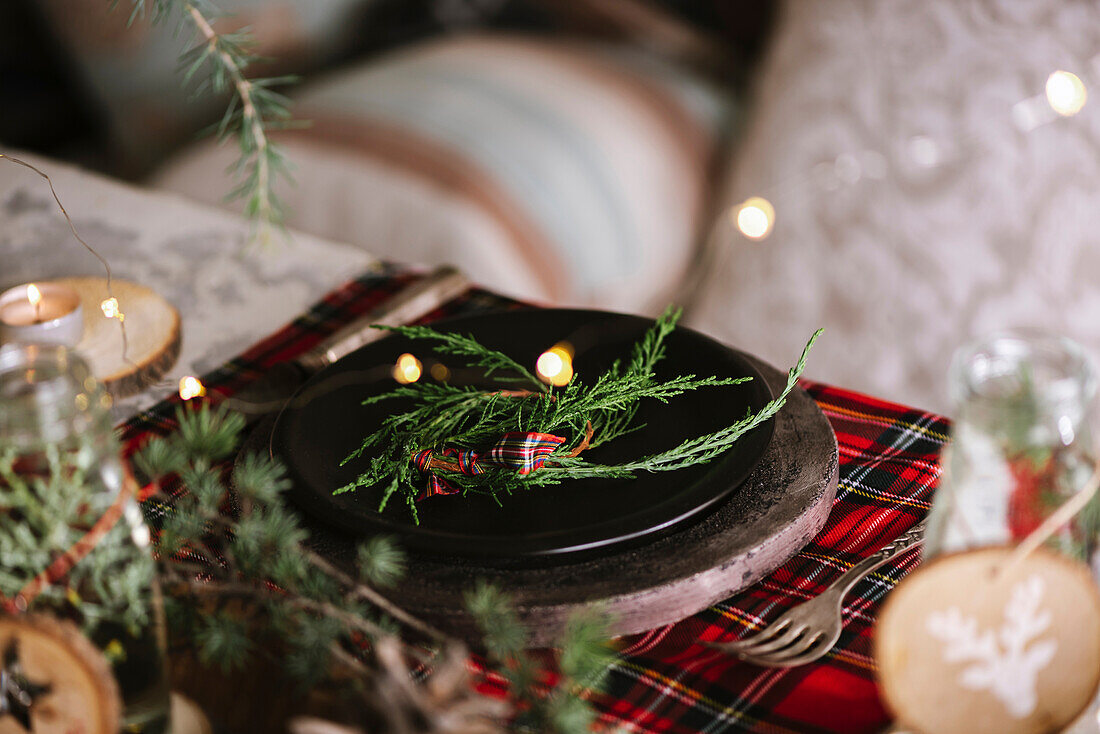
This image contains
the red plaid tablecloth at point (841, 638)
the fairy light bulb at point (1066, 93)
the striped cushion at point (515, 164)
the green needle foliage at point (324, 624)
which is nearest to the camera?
the green needle foliage at point (324, 624)

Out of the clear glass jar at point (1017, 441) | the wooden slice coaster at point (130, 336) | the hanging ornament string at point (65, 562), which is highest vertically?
the clear glass jar at point (1017, 441)

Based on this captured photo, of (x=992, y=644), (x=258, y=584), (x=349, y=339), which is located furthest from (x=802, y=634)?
(x=349, y=339)

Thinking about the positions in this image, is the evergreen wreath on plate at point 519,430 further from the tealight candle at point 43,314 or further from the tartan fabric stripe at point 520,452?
the tealight candle at point 43,314

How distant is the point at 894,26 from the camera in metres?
1.31

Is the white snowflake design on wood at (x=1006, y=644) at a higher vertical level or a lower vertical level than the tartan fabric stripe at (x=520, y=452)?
higher

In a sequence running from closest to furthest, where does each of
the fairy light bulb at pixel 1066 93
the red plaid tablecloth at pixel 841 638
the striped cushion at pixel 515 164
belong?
1. the red plaid tablecloth at pixel 841 638
2. the fairy light bulb at pixel 1066 93
3. the striped cushion at pixel 515 164

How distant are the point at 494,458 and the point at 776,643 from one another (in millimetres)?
148

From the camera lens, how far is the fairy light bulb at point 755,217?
3.89ft

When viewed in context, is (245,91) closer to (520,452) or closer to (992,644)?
(520,452)

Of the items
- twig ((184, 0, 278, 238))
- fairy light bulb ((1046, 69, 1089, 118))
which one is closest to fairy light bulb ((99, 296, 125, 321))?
twig ((184, 0, 278, 238))

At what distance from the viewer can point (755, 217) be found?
119 centimetres

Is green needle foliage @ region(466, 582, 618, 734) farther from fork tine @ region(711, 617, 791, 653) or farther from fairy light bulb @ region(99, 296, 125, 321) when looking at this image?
fairy light bulb @ region(99, 296, 125, 321)

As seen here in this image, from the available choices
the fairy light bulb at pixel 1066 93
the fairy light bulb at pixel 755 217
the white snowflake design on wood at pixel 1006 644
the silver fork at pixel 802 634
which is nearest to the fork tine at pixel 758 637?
the silver fork at pixel 802 634

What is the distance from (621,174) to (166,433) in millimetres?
1075
